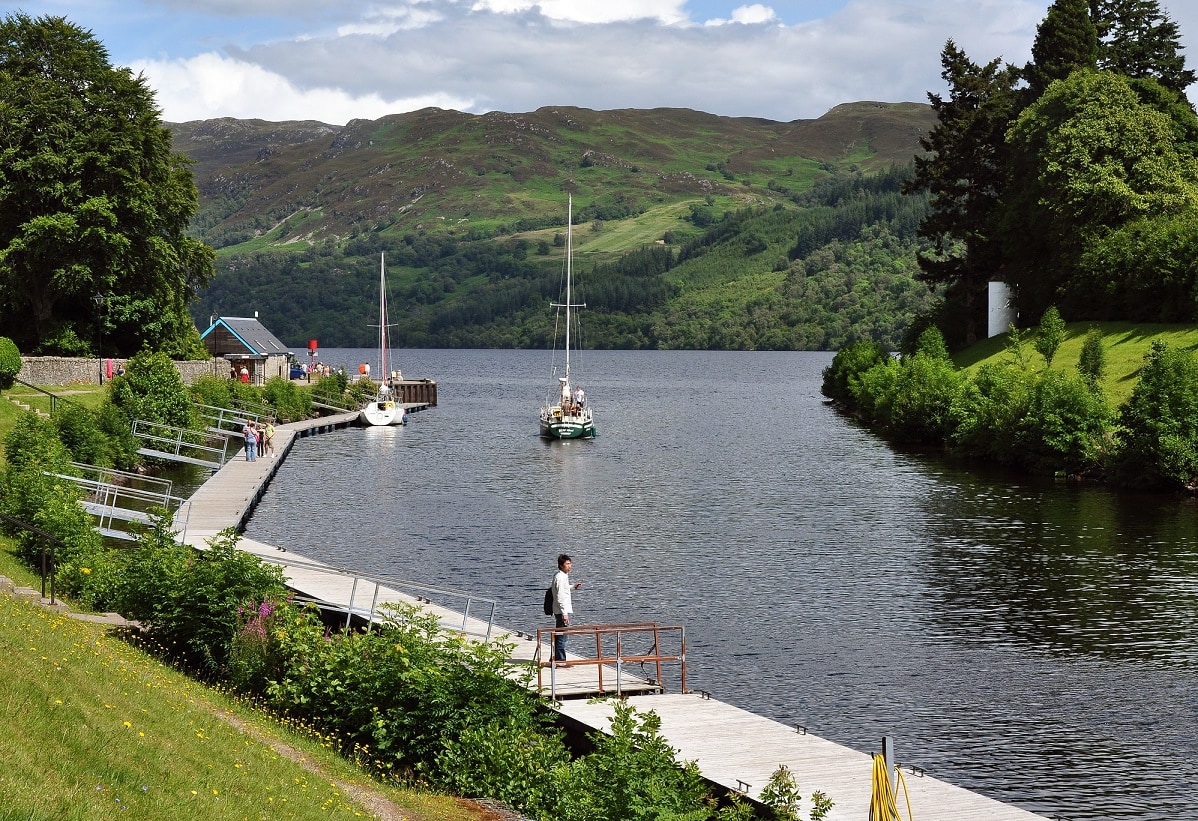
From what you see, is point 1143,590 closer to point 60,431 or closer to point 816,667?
point 816,667

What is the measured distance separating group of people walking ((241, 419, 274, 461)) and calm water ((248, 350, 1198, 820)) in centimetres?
221

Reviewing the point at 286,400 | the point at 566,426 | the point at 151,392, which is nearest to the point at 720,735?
the point at 151,392

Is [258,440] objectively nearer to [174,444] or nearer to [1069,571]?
[174,444]

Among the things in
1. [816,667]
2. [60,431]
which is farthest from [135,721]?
[60,431]

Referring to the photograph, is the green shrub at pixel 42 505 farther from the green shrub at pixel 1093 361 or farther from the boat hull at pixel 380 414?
the boat hull at pixel 380 414

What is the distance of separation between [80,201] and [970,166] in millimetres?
68753

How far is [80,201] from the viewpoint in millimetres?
80500

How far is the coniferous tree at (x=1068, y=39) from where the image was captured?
101438mm

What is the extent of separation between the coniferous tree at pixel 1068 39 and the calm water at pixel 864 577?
119 feet

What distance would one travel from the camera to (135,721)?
17203 millimetres

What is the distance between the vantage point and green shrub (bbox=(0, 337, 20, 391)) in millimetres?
63844

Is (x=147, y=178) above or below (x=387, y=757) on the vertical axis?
above

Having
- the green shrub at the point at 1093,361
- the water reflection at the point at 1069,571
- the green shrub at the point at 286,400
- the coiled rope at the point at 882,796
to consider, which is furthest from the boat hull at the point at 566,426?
the coiled rope at the point at 882,796

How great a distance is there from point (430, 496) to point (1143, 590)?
35.6m
